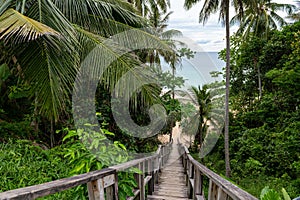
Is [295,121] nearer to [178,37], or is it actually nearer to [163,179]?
A: [163,179]

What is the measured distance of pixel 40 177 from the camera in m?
2.96

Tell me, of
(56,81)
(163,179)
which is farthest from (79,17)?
(163,179)

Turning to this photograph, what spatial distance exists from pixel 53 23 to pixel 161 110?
6.71ft

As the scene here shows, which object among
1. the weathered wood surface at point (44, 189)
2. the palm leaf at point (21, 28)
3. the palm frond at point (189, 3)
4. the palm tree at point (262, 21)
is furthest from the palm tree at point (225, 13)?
the weathered wood surface at point (44, 189)

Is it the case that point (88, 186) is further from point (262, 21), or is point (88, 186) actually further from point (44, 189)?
point (262, 21)

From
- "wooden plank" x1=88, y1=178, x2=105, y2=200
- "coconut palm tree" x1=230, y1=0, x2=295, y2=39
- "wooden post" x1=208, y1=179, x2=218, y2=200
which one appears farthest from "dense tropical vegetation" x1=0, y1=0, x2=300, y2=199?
"coconut palm tree" x1=230, y1=0, x2=295, y2=39

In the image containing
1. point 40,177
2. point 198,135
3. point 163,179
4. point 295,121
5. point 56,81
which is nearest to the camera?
point 56,81

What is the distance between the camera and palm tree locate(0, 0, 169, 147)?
248cm

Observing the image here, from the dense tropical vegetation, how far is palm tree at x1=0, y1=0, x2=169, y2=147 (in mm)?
12

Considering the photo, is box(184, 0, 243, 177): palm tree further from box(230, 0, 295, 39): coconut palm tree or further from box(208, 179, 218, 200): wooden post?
box(208, 179, 218, 200): wooden post

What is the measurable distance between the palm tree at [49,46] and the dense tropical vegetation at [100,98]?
0.01 m

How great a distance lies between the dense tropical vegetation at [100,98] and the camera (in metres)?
2.61

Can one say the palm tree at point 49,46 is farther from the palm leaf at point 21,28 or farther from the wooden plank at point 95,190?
the wooden plank at point 95,190

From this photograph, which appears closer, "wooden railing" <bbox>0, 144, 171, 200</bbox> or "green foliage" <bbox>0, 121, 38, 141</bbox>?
"wooden railing" <bbox>0, 144, 171, 200</bbox>
